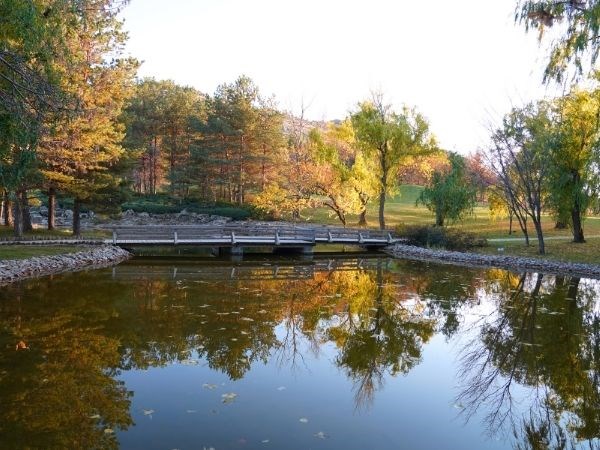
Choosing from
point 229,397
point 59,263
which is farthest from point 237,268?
point 229,397

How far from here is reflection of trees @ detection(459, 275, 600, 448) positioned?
7723mm

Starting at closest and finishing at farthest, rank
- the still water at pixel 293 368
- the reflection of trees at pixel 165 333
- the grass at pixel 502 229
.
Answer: the still water at pixel 293 368 < the reflection of trees at pixel 165 333 < the grass at pixel 502 229

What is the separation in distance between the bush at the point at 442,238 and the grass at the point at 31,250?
20.4 meters

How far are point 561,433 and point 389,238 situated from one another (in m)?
27.4

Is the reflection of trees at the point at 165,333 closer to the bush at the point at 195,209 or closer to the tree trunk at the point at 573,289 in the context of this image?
the tree trunk at the point at 573,289

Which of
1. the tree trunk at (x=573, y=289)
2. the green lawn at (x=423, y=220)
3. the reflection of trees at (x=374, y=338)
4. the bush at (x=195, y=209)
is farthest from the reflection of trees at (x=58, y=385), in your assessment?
the bush at (x=195, y=209)

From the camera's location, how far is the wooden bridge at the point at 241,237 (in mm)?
28125

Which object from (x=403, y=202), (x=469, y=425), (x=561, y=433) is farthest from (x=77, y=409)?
(x=403, y=202)

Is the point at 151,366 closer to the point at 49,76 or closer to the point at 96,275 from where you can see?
the point at 49,76

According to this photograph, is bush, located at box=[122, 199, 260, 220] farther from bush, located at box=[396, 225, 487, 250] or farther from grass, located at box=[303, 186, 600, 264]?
bush, located at box=[396, 225, 487, 250]

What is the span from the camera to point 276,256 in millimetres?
31609

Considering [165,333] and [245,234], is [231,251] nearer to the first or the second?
[245,234]

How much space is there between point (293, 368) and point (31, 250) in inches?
670

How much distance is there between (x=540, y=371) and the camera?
32.9ft
